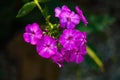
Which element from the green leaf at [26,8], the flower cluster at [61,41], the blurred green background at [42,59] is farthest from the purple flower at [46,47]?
the blurred green background at [42,59]

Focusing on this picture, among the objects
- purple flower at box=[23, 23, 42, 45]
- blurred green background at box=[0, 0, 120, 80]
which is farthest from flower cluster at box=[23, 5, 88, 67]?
blurred green background at box=[0, 0, 120, 80]

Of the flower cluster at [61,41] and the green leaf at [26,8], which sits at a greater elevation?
the green leaf at [26,8]

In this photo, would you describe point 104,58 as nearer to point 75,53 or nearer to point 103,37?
point 103,37

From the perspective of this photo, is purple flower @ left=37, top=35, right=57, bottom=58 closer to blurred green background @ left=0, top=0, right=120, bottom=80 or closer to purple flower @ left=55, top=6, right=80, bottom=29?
purple flower @ left=55, top=6, right=80, bottom=29

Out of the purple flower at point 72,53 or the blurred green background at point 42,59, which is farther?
the blurred green background at point 42,59

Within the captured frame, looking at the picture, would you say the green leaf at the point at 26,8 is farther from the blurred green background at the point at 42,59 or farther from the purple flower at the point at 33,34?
the blurred green background at the point at 42,59

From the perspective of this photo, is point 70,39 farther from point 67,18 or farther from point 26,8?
point 26,8

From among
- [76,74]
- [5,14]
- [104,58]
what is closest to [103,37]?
[104,58]

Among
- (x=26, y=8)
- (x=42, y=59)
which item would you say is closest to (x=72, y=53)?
(x=26, y=8)
